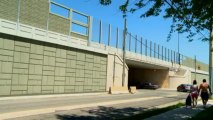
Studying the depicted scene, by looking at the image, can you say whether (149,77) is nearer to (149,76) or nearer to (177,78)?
(149,76)

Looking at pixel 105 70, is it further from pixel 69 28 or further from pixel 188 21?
pixel 188 21

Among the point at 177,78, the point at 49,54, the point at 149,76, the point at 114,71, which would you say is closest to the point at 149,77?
the point at 149,76

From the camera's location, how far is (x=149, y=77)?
3063 inches

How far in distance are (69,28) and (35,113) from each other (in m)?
20.6

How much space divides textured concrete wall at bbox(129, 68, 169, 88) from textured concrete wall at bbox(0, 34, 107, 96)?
3658 centimetres

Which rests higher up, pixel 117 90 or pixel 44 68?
pixel 44 68

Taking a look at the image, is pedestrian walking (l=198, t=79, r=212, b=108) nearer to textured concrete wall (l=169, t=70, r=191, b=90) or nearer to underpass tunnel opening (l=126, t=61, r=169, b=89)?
underpass tunnel opening (l=126, t=61, r=169, b=89)

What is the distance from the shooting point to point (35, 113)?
15.9 m

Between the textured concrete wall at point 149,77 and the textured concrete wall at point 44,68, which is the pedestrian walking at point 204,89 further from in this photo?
the textured concrete wall at point 149,77

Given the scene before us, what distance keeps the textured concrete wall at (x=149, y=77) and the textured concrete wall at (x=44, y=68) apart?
36.6m

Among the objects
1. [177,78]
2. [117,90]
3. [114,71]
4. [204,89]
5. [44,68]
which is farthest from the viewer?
[177,78]

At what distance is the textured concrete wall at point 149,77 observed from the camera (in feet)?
248

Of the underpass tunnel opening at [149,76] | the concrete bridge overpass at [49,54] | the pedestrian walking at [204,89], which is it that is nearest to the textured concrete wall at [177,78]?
the underpass tunnel opening at [149,76]

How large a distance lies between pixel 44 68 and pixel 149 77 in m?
49.4
